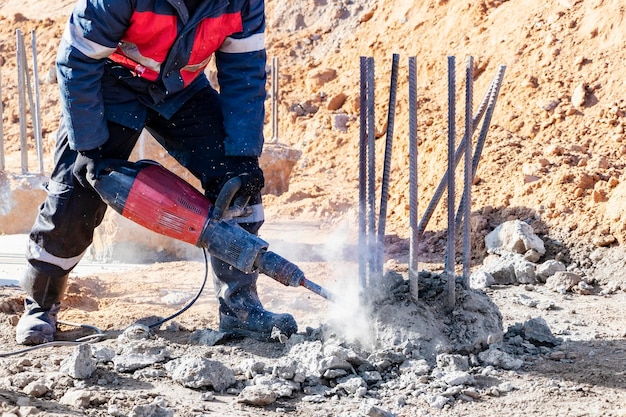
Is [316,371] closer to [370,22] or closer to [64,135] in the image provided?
[64,135]

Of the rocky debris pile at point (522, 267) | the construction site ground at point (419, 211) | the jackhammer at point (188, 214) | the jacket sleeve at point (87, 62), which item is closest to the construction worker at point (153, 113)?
the jacket sleeve at point (87, 62)

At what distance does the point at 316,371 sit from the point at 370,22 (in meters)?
8.26

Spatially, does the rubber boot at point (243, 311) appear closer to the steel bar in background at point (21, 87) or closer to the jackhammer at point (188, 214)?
the jackhammer at point (188, 214)

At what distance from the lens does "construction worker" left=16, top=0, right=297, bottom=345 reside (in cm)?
344

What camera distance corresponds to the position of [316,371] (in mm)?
3395

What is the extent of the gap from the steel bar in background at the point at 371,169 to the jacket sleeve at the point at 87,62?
3.28ft

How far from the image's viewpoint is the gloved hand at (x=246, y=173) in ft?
12.0

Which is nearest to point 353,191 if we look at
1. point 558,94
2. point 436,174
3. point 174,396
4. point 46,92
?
point 436,174

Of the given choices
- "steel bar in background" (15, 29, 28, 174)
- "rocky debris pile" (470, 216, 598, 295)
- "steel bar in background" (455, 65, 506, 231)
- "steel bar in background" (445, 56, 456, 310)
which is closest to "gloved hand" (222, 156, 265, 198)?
"steel bar in background" (445, 56, 456, 310)

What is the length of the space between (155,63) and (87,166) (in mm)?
507


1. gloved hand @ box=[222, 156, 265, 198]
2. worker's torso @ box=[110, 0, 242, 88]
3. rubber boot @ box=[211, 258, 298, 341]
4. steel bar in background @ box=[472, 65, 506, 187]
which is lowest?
rubber boot @ box=[211, 258, 298, 341]

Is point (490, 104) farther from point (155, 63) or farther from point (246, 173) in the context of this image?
point (155, 63)

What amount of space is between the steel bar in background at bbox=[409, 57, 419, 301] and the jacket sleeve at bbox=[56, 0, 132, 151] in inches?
44.3

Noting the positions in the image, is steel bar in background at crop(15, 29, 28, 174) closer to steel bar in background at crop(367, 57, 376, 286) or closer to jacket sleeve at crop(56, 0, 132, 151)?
jacket sleeve at crop(56, 0, 132, 151)
